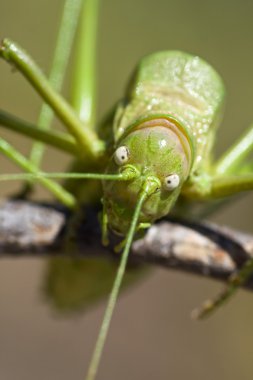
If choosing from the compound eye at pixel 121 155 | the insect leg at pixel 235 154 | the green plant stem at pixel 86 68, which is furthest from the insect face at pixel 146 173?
the green plant stem at pixel 86 68

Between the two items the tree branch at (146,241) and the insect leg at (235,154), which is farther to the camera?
the insect leg at (235,154)

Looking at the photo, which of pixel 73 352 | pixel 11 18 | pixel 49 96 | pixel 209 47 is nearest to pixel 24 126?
pixel 49 96

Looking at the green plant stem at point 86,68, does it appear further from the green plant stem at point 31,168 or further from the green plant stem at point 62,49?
the green plant stem at point 31,168

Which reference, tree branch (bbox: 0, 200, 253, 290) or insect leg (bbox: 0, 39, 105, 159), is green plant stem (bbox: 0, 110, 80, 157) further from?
tree branch (bbox: 0, 200, 253, 290)

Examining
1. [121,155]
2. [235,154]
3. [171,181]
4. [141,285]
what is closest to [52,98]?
[121,155]

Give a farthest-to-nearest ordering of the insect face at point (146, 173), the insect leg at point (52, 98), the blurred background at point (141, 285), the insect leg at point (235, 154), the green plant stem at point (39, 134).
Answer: the blurred background at point (141, 285) < the insect leg at point (235, 154) < the green plant stem at point (39, 134) < the insect leg at point (52, 98) < the insect face at point (146, 173)

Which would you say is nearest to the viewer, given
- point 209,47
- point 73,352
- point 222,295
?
point 222,295

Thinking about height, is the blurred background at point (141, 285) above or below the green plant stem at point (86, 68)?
below

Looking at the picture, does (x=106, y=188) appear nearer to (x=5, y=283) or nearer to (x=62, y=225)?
(x=62, y=225)
